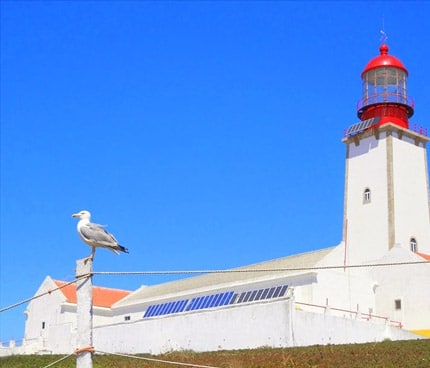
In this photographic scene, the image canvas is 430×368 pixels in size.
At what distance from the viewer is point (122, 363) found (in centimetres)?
2248

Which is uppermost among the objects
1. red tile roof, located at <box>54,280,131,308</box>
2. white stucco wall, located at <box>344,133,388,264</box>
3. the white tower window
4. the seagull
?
white stucco wall, located at <box>344,133,388,264</box>

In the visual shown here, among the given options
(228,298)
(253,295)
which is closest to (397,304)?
(253,295)

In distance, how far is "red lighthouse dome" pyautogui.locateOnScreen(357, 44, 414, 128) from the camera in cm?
3769

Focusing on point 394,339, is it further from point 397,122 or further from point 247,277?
point 397,122

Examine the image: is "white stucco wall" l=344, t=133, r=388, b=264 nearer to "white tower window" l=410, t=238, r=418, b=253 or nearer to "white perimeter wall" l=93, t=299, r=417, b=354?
"white tower window" l=410, t=238, r=418, b=253

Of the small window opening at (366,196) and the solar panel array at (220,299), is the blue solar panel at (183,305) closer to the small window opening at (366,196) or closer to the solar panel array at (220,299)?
the solar panel array at (220,299)

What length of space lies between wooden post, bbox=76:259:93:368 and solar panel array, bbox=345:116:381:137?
2978 centimetres

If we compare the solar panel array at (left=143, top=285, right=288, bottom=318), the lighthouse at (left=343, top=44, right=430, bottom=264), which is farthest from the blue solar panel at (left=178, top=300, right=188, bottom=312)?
the lighthouse at (left=343, top=44, right=430, bottom=264)

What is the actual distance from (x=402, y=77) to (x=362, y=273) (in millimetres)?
10903

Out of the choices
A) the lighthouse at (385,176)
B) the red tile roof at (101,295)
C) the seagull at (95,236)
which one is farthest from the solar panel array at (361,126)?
the seagull at (95,236)

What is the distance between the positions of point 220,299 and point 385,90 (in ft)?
45.0

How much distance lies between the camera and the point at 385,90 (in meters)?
38.3

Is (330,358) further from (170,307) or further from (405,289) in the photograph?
(170,307)

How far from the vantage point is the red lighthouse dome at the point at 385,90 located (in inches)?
1484
